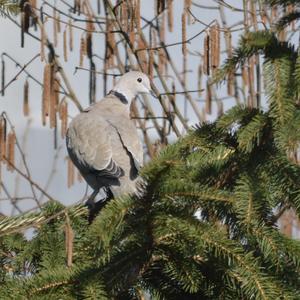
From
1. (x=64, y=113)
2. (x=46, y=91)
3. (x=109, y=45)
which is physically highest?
(x=109, y=45)

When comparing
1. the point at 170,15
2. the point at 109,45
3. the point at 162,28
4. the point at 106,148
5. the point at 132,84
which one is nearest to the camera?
the point at 106,148

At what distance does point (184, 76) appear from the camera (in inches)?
221

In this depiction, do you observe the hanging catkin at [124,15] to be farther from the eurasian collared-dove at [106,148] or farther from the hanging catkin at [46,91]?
the hanging catkin at [46,91]

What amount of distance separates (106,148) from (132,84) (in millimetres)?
856

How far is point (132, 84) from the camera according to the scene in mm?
5297

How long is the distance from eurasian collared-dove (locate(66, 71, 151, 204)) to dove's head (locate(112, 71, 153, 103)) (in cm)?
29

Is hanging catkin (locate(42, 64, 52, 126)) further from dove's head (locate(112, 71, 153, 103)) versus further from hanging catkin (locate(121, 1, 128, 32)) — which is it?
dove's head (locate(112, 71, 153, 103))

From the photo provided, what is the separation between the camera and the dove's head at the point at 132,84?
5.27 metres

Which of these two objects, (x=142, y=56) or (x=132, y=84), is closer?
(x=132, y=84)

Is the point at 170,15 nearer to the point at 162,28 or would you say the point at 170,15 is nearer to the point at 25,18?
the point at 162,28

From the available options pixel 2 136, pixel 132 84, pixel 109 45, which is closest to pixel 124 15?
pixel 109 45

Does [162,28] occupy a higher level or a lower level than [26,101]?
higher

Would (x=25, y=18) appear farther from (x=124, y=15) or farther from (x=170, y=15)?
(x=170, y=15)

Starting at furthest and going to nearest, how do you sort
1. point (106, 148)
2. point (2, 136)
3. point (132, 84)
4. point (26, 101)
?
1. point (132, 84)
2. point (26, 101)
3. point (2, 136)
4. point (106, 148)
